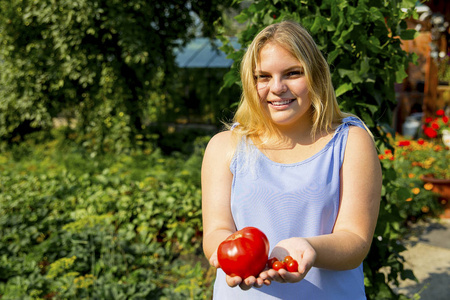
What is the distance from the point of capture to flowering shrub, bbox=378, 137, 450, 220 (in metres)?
4.76

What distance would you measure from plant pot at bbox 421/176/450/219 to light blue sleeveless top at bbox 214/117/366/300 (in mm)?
4210

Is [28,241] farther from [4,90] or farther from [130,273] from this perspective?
[4,90]

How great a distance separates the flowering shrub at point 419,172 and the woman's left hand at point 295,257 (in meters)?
3.63

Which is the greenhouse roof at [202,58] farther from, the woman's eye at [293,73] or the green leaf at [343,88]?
the woman's eye at [293,73]

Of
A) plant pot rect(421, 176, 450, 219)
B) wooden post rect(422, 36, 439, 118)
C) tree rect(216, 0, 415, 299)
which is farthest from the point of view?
wooden post rect(422, 36, 439, 118)

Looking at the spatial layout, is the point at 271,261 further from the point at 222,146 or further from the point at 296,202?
the point at 222,146

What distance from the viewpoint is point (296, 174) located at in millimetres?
1282

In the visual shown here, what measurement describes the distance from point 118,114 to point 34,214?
2.66 metres

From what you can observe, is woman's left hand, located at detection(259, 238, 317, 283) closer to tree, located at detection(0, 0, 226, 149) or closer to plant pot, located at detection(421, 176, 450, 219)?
plant pot, located at detection(421, 176, 450, 219)

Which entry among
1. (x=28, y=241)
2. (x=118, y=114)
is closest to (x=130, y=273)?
(x=28, y=241)

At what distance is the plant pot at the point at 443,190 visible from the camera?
4969 millimetres

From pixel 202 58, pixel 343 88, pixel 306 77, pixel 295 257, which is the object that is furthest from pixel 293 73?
pixel 202 58

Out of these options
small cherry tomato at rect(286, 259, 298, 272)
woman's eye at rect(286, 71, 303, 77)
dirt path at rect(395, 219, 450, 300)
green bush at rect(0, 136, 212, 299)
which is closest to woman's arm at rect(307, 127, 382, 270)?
small cherry tomato at rect(286, 259, 298, 272)

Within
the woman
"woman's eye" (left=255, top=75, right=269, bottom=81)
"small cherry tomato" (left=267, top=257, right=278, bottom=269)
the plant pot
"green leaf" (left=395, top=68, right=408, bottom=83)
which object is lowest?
the plant pot
